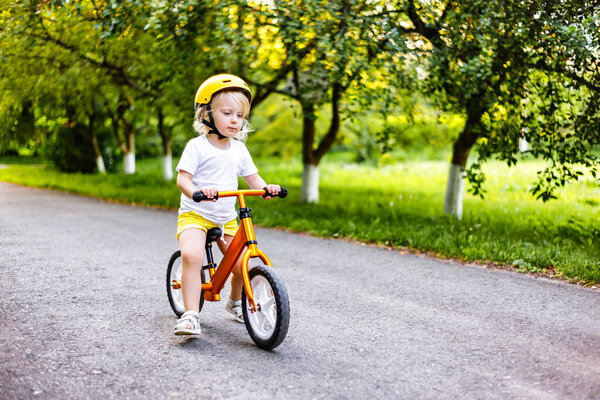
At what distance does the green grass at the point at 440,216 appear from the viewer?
6.42m

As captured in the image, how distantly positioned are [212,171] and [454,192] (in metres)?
6.64

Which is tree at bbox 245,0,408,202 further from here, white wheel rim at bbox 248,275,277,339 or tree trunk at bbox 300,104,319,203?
white wheel rim at bbox 248,275,277,339

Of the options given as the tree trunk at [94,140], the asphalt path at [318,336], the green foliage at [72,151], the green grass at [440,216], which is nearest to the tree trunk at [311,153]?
the green grass at [440,216]

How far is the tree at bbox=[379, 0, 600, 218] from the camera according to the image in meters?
6.57

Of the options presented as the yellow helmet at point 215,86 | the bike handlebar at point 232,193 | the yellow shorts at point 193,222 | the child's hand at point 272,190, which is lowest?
the yellow shorts at point 193,222

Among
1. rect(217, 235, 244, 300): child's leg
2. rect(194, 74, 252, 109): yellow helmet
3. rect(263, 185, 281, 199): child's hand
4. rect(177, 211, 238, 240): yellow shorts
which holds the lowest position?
rect(217, 235, 244, 300): child's leg

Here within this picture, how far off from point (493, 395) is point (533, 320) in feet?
5.04

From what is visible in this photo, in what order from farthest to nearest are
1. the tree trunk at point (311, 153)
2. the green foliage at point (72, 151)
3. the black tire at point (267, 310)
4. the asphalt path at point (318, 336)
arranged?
the green foliage at point (72, 151) < the tree trunk at point (311, 153) < the black tire at point (267, 310) < the asphalt path at point (318, 336)

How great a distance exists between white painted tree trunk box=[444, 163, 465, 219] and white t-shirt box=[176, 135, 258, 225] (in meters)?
6.38

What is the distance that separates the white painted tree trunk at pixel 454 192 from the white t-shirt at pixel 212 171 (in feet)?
20.9

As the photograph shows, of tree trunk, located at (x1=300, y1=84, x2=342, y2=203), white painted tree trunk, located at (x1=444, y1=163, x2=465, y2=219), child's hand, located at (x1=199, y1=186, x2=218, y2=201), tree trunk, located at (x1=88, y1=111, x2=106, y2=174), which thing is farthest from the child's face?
tree trunk, located at (x1=88, y1=111, x2=106, y2=174)

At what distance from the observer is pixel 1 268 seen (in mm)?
5770

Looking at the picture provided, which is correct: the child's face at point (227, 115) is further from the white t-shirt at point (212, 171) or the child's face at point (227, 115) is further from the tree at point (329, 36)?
the tree at point (329, 36)

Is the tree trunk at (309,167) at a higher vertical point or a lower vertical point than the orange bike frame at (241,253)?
higher
